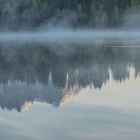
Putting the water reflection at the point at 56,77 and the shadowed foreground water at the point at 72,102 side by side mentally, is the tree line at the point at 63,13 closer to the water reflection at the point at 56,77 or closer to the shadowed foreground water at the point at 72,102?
the water reflection at the point at 56,77

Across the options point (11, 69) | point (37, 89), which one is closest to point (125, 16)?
point (11, 69)

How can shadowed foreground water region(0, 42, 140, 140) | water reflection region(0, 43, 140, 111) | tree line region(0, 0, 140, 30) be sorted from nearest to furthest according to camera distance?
shadowed foreground water region(0, 42, 140, 140) → water reflection region(0, 43, 140, 111) → tree line region(0, 0, 140, 30)

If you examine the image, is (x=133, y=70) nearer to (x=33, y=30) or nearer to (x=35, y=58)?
(x=35, y=58)

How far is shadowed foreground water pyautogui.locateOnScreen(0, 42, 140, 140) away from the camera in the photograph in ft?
27.6

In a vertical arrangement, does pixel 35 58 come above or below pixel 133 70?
below

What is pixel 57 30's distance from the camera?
5516 centimetres

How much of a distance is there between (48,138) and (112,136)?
834 mm

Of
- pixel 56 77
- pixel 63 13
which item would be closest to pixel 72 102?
pixel 56 77

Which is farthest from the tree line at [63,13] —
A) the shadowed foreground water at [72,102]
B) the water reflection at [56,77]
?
the shadowed foreground water at [72,102]

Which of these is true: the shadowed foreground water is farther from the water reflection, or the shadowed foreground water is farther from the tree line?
the tree line

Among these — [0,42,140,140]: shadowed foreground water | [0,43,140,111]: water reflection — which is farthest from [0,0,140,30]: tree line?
[0,42,140,140]: shadowed foreground water

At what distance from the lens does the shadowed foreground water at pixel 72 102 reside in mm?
8414

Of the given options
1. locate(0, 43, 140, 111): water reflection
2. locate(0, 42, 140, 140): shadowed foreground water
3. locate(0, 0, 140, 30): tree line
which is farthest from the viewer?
locate(0, 0, 140, 30): tree line

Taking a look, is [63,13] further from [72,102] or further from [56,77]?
[72,102]
